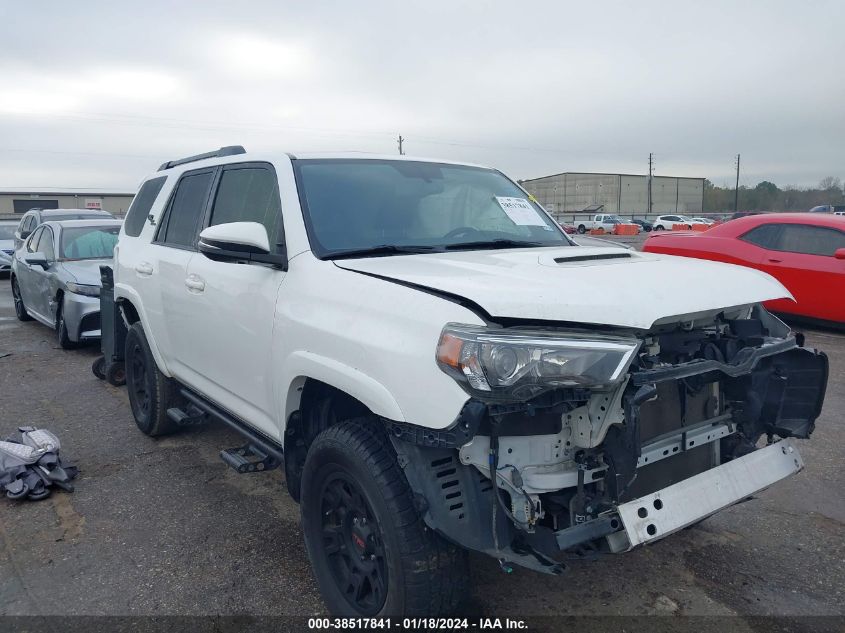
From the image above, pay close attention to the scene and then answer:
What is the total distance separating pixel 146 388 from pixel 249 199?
209 centimetres

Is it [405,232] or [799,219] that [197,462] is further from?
[799,219]

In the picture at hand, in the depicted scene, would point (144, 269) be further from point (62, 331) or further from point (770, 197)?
point (770, 197)

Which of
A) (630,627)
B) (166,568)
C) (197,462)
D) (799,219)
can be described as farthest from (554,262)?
(799,219)

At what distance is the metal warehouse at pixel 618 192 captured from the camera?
77750 mm

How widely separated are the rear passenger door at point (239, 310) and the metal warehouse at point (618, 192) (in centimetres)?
7289

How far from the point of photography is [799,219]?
29.3 ft

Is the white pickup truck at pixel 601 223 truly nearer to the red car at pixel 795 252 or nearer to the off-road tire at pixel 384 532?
the red car at pixel 795 252

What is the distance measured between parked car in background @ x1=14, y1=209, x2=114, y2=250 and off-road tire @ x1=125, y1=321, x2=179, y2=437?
7.85 meters

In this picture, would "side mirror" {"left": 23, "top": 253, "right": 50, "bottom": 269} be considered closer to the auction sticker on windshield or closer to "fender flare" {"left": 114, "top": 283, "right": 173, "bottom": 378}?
"fender flare" {"left": 114, "top": 283, "right": 173, "bottom": 378}

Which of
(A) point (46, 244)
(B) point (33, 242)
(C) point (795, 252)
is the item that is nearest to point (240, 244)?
(A) point (46, 244)

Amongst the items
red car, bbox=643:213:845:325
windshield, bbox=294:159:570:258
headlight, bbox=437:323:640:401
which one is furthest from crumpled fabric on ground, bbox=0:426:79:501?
red car, bbox=643:213:845:325

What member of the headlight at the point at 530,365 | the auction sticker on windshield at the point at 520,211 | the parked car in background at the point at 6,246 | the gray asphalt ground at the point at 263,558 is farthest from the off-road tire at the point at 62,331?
the parked car in background at the point at 6,246

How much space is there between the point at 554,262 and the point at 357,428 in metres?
1.03

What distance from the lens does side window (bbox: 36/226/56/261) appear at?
909 centimetres
